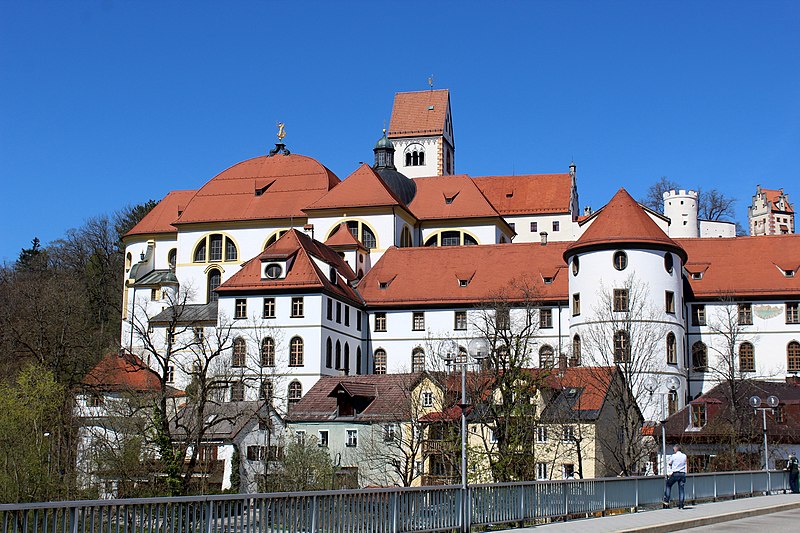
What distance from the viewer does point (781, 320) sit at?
2361 inches

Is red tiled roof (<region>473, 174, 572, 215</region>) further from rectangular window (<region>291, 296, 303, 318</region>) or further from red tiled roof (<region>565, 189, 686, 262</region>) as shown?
rectangular window (<region>291, 296, 303, 318</region>)

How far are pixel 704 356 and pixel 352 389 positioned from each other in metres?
21.6

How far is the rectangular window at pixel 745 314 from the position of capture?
198 feet

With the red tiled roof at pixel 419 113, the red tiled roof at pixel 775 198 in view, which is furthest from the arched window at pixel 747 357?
the red tiled roof at pixel 775 198

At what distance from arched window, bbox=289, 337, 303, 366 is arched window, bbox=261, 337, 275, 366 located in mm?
987

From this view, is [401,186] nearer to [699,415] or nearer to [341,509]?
[699,415]

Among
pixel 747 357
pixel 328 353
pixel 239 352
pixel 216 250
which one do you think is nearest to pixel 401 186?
pixel 216 250


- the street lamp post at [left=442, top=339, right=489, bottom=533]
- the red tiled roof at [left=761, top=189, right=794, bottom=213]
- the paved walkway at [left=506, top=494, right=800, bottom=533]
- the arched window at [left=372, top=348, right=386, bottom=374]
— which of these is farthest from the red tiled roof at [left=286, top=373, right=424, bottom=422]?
the red tiled roof at [left=761, top=189, right=794, bottom=213]

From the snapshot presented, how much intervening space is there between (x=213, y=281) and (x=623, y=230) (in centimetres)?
2934

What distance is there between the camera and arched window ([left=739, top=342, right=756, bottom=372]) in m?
60.0

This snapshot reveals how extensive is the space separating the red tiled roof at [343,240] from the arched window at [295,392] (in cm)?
1298

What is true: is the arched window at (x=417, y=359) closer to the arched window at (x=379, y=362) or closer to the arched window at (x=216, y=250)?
the arched window at (x=379, y=362)

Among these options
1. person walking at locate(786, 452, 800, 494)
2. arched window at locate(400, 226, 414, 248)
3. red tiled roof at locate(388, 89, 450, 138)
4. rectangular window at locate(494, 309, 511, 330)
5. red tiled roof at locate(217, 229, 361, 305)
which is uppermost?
red tiled roof at locate(388, 89, 450, 138)

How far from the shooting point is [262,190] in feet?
248
